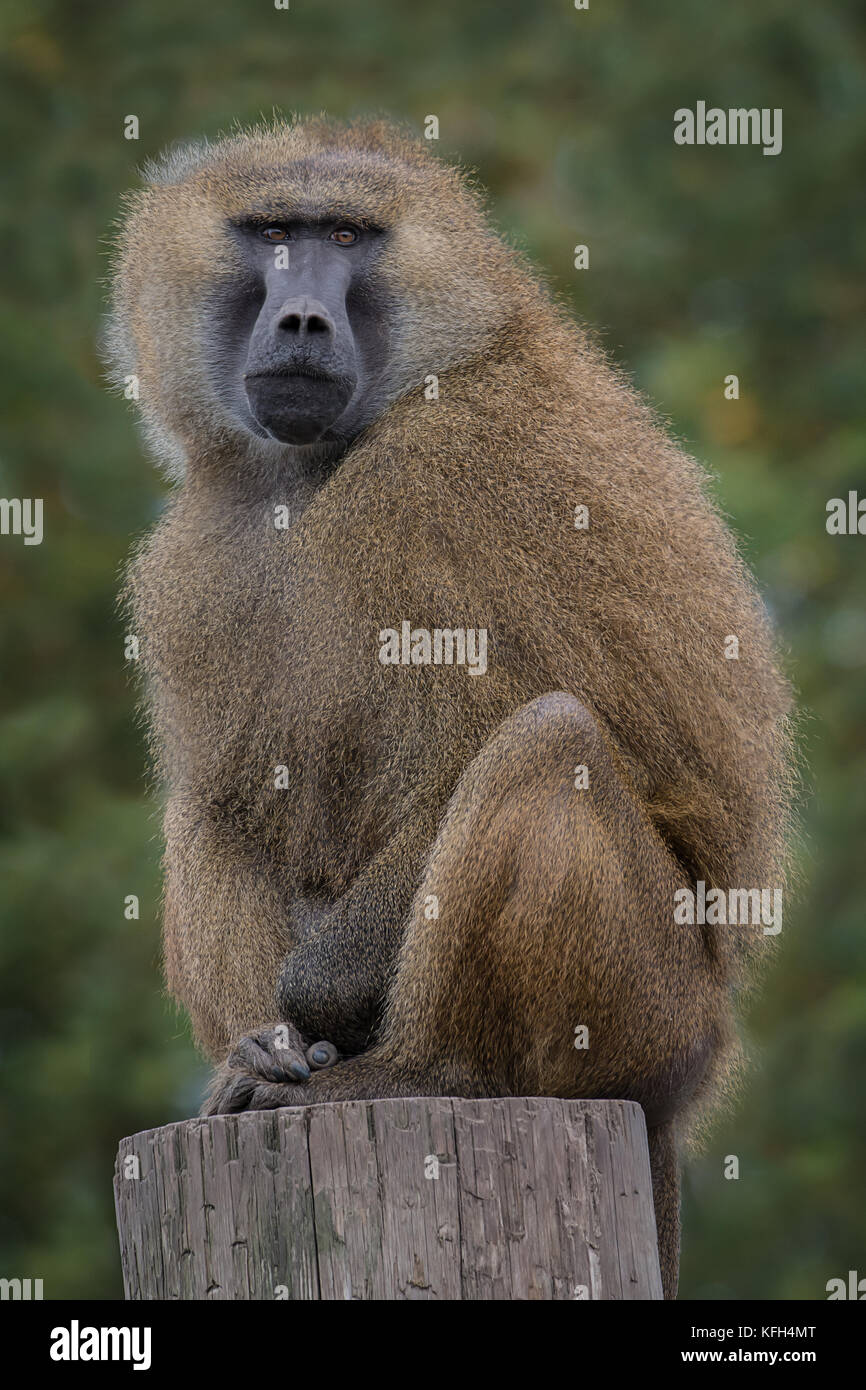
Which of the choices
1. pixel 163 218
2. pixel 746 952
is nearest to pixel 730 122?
pixel 163 218

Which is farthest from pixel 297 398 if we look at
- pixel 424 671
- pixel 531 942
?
pixel 531 942

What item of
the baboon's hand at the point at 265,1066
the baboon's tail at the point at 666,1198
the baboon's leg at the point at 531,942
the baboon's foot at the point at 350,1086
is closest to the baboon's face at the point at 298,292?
the baboon's leg at the point at 531,942

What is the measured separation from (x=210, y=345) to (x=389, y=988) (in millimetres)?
2179

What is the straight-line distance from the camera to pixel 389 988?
16.0 feet

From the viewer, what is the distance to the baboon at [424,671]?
15.3ft

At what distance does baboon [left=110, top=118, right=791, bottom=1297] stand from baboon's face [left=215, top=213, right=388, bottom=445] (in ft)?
0.03

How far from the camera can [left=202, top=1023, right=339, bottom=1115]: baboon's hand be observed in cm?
471

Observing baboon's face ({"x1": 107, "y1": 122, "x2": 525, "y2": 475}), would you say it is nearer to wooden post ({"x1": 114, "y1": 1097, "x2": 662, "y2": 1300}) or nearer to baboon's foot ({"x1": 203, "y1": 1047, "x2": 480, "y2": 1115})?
baboon's foot ({"x1": 203, "y1": 1047, "x2": 480, "y2": 1115})

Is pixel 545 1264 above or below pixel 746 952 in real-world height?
below

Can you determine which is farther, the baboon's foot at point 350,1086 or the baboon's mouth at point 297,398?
the baboon's mouth at point 297,398

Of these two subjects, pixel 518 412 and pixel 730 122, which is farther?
pixel 730 122

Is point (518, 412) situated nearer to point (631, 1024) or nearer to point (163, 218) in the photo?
point (163, 218)

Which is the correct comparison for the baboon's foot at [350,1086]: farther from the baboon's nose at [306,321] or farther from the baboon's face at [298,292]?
the baboon's nose at [306,321]

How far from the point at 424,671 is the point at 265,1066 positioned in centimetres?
118
